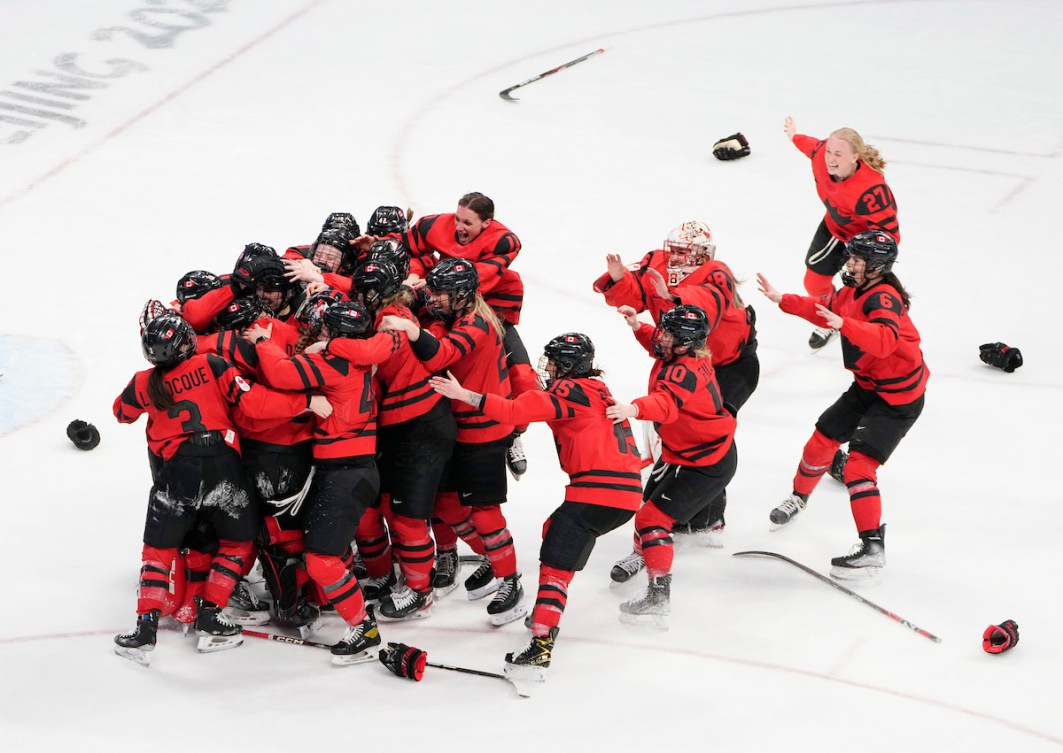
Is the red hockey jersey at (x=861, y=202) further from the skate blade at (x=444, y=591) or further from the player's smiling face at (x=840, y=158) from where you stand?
the skate blade at (x=444, y=591)

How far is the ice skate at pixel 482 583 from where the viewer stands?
5.21 meters

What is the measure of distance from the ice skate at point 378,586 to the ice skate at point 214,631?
1.89 feet

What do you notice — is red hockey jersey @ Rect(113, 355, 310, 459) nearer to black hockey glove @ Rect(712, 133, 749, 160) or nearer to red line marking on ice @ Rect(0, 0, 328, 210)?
red line marking on ice @ Rect(0, 0, 328, 210)

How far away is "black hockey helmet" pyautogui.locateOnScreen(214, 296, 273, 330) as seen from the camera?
15.6ft

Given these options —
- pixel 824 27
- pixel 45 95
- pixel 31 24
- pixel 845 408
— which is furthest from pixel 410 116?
pixel 845 408

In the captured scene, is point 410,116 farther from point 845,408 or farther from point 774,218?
point 845,408

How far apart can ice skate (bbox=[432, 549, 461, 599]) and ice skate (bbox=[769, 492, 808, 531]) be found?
142 centimetres

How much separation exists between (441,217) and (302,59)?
19.2ft

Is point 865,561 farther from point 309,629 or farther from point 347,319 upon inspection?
point 347,319

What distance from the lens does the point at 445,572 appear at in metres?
5.28

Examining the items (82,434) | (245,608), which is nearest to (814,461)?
(245,608)

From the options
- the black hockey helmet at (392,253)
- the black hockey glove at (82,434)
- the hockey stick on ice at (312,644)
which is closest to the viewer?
the hockey stick on ice at (312,644)

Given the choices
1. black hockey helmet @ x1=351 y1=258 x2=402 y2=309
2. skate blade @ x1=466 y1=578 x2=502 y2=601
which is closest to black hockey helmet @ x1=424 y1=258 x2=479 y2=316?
black hockey helmet @ x1=351 y1=258 x2=402 y2=309

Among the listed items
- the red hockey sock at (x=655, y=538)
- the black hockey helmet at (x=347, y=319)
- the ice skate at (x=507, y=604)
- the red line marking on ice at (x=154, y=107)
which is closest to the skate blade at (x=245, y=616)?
the ice skate at (x=507, y=604)
